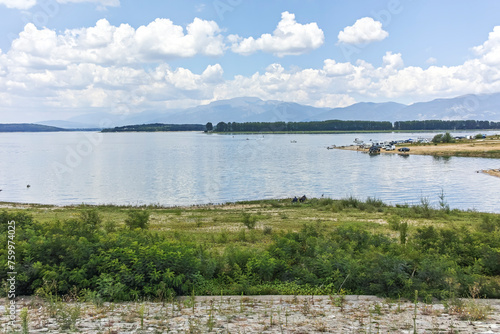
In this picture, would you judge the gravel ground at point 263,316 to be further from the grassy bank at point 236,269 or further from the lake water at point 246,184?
the lake water at point 246,184

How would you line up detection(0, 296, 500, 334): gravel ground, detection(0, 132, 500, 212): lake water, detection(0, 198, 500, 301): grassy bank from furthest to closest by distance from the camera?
detection(0, 132, 500, 212): lake water
detection(0, 198, 500, 301): grassy bank
detection(0, 296, 500, 334): gravel ground

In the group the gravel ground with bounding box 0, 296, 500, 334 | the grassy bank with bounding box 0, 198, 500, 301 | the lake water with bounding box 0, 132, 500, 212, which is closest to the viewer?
the gravel ground with bounding box 0, 296, 500, 334

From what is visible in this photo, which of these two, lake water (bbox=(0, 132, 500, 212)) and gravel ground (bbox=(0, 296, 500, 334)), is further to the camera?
lake water (bbox=(0, 132, 500, 212))

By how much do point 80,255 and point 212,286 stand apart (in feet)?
11.5

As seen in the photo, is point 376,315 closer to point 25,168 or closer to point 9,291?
point 9,291

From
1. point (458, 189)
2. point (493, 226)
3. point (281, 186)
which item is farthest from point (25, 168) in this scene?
point (493, 226)

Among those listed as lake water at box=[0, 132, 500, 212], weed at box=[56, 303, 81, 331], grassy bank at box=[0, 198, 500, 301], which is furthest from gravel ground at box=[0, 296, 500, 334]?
lake water at box=[0, 132, 500, 212]

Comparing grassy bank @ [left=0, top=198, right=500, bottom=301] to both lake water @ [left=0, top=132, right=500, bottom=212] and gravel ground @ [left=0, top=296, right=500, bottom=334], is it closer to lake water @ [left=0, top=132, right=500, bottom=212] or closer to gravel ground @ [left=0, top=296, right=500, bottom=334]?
gravel ground @ [left=0, top=296, right=500, bottom=334]

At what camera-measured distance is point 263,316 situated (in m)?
7.77

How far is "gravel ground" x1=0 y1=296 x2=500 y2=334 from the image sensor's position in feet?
23.4

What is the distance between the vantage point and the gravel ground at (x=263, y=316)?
23.4ft

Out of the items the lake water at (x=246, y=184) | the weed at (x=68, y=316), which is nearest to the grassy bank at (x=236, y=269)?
the weed at (x=68, y=316)

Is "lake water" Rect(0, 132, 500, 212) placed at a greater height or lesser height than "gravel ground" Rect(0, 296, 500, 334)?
lesser

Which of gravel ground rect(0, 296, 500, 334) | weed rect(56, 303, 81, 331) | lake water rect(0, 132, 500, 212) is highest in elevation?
weed rect(56, 303, 81, 331)
